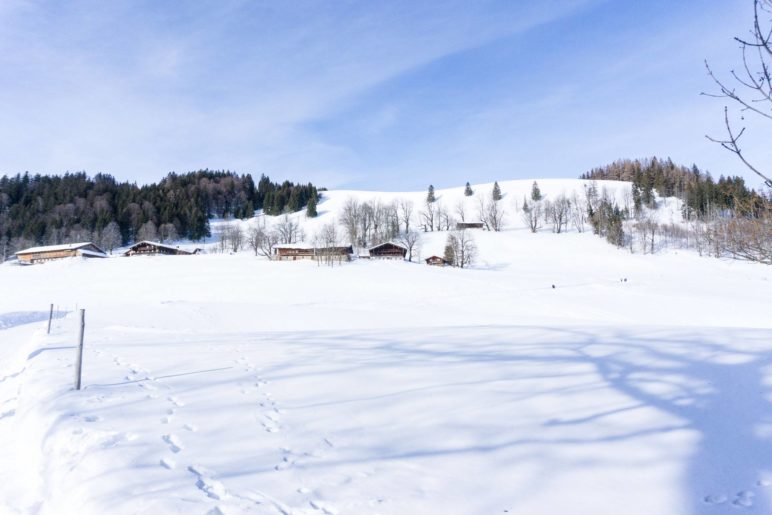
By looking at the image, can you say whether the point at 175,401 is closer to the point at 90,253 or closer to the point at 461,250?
the point at 461,250

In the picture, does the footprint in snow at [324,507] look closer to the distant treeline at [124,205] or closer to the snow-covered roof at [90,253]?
the snow-covered roof at [90,253]

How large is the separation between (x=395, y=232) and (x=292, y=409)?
88503mm

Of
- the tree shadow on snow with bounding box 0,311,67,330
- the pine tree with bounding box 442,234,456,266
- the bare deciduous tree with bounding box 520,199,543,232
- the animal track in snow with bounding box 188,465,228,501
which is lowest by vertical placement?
the tree shadow on snow with bounding box 0,311,67,330

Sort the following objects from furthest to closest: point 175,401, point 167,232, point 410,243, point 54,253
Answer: point 167,232 < point 410,243 < point 54,253 < point 175,401

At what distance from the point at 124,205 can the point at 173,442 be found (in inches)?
5163

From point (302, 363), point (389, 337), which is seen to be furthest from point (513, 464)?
point (389, 337)

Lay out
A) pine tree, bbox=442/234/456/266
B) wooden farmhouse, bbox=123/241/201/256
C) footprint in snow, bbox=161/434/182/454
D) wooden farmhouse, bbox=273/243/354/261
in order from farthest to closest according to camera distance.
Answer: wooden farmhouse, bbox=123/241/201/256 < pine tree, bbox=442/234/456/266 < wooden farmhouse, bbox=273/243/354/261 < footprint in snow, bbox=161/434/182/454

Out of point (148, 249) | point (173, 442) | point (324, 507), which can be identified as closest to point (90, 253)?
point (148, 249)

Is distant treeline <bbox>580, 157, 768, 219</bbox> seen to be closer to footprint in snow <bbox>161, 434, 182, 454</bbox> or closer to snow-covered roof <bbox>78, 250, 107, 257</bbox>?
footprint in snow <bbox>161, 434, 182, 454</bbox>

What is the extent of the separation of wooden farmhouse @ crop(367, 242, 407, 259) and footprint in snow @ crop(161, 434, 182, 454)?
74.5m

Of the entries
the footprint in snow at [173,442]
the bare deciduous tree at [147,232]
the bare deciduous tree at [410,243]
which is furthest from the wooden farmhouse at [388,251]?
the footprint in snow at [173,442]

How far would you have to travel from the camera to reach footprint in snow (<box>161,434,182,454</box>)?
14.7 ft

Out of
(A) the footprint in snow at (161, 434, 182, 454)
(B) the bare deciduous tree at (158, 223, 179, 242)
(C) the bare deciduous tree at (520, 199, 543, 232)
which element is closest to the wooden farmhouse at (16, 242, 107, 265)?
(B) the bare deciduous tree at (158, 223, 179, 242)

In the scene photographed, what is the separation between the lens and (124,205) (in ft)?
372
